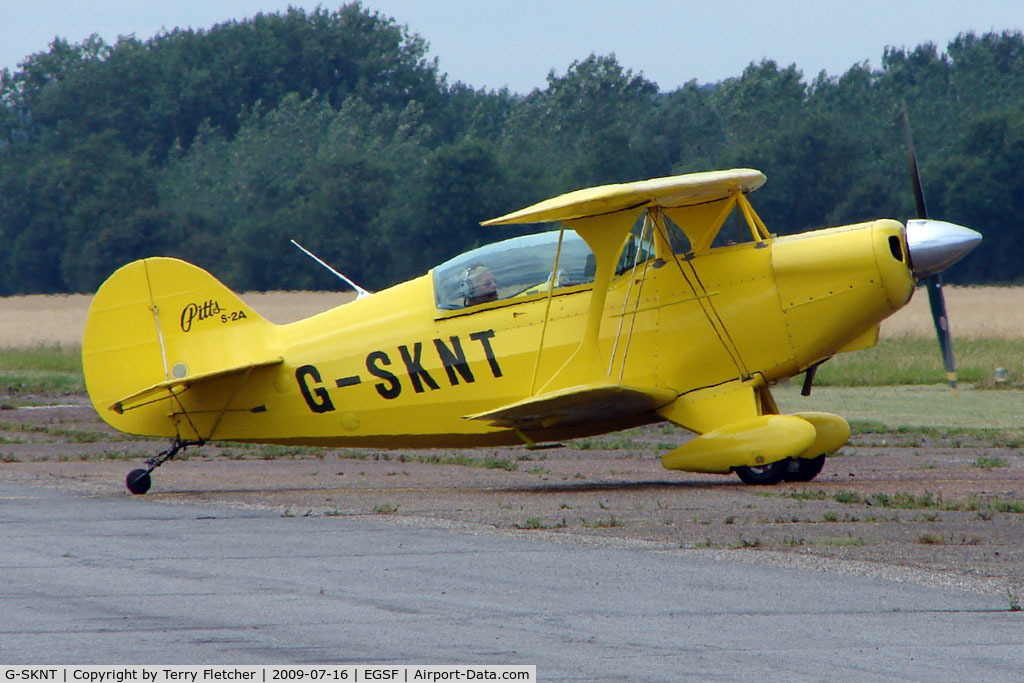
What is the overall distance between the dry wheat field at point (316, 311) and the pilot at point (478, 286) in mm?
19549

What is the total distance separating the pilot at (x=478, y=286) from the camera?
13984 millimetres

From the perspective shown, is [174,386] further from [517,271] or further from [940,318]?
[940,318]

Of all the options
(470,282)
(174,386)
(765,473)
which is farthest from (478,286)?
(765,473)

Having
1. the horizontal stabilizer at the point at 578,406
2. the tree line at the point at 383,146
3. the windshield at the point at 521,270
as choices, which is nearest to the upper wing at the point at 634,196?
the windshield at the point at 521,270

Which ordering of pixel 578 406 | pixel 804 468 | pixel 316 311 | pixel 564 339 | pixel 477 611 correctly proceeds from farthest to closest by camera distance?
1. pixel 316 311
2. pixel 804 468
3. pixel 564 339
4. pixel 578 406
5. pixel 477 611

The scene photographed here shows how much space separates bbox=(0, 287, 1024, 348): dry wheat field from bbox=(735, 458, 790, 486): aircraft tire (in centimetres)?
1919

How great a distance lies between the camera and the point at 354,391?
14258mm

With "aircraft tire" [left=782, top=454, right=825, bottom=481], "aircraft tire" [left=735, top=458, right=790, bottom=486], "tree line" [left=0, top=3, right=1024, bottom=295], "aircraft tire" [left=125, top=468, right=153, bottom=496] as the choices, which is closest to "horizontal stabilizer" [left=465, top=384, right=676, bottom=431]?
"aircraft tire" [left=735, top=458, right=790, bottom=486]

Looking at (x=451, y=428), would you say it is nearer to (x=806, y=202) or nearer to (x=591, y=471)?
(x=591, y=471)

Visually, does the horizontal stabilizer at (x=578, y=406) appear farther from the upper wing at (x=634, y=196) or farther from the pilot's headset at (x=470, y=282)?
the upper wing at (x=634, y=196)

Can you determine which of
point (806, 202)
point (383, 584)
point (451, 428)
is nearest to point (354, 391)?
point (451, 428)

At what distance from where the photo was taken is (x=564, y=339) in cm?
1366

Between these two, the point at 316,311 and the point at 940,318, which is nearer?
the point at 940,318

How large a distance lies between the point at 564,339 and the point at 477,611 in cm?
624
